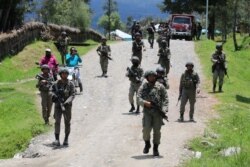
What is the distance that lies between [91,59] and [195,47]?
8.92 metres

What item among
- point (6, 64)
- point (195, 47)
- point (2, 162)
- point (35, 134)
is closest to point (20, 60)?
point (6, 64)

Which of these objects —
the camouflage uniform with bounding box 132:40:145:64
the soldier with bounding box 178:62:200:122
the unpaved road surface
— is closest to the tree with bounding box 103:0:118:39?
the camouflage uniform with bounding box 132:40:145:64

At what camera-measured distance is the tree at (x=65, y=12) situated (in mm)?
77688

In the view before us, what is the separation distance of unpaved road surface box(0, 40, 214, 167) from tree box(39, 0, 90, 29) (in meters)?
50.3

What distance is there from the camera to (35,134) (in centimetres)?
1759

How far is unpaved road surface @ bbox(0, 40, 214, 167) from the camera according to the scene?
13.5 m

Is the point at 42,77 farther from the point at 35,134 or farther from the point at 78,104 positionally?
the point at 78,104

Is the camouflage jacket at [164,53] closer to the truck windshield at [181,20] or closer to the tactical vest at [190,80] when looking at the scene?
the tactical vest at [190,80]

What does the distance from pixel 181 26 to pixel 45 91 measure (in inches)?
1304

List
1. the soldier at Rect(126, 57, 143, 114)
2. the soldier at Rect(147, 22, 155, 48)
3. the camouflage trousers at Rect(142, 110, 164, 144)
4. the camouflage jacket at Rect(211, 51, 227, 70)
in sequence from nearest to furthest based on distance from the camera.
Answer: the camouflage trousers at Rect(142, 110, 164, 144), the soldier at Rect(126, 57, 143, 114), the camouflage jacket at Rect(211, 51, 227, 70), the soldier at Rect(147, 22, 155, 48)

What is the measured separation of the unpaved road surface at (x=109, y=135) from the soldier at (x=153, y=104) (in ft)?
2.17

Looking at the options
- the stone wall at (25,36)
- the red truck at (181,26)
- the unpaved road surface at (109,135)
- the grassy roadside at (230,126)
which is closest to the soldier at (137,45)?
the unpaved road surface at (109,135)

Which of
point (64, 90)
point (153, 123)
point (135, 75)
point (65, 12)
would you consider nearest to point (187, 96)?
point (135, 75)

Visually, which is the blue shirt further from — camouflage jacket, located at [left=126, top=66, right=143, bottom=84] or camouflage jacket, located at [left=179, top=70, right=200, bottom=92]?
camouflage jacket, located at [left=179, top=70, right=200, bottom=92]
